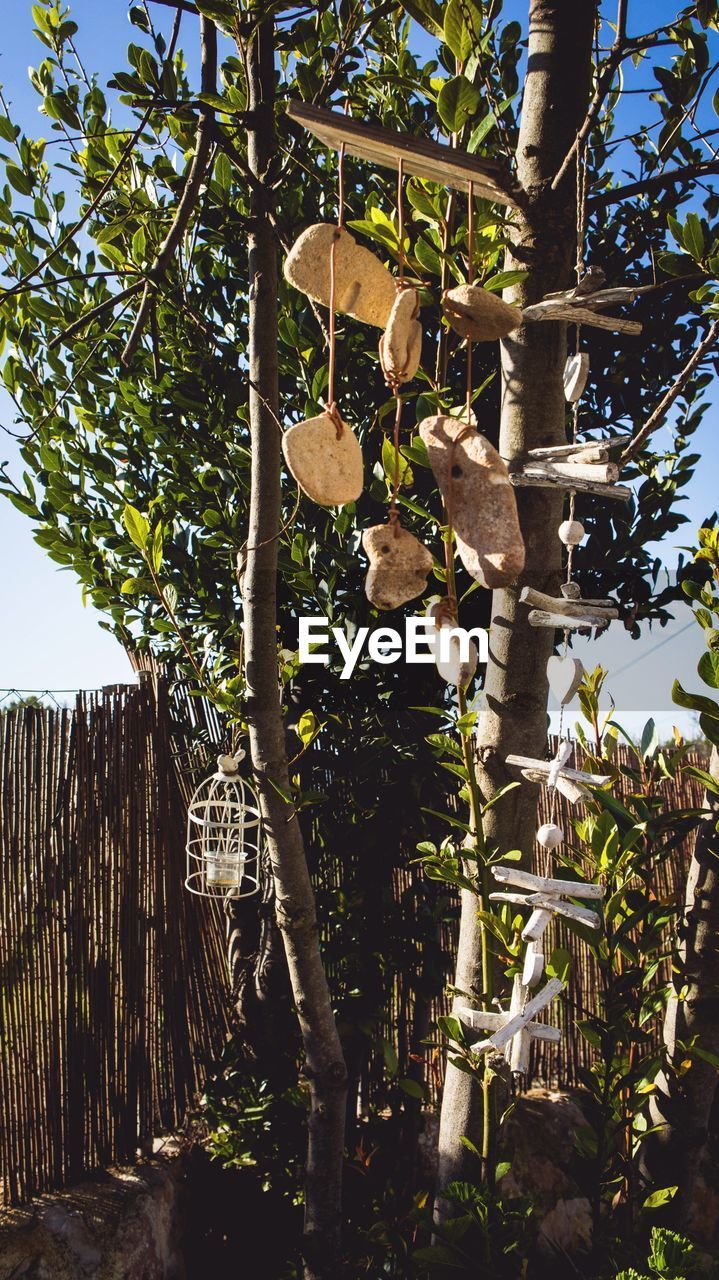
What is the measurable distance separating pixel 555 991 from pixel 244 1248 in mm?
1503

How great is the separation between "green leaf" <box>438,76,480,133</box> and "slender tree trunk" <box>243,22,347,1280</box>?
53cm

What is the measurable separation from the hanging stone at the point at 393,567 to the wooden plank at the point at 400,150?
34 centimetres

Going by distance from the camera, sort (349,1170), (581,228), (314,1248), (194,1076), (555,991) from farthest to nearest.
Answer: (194,1076) → (349,1170) → (314,1248) → (581,228) → (555,991)

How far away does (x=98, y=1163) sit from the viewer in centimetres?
231

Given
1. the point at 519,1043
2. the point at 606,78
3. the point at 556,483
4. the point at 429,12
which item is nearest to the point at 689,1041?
the point at 519,1043

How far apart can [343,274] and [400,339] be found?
0.13m

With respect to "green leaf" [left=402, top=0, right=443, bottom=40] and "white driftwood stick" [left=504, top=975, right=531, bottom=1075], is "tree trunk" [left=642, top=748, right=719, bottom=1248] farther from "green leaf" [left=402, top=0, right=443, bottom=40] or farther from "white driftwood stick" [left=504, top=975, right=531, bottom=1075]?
"green leaf" [left=402, top=0, right=443, bottom=40]

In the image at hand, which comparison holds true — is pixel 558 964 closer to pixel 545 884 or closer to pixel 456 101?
pixel 545 884

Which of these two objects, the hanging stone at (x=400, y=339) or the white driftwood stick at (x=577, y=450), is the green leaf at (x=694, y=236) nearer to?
the white driftwood stick at (x=577, y=450)

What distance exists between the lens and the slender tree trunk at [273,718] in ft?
4.79

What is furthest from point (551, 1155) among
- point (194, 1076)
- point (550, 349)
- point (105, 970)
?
point (550, 349)

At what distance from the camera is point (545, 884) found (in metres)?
1.02

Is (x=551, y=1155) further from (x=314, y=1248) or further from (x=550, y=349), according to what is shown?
(x=550, y=349)

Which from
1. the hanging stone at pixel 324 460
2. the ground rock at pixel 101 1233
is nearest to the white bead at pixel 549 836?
the hanging stone at pixel 324 460
